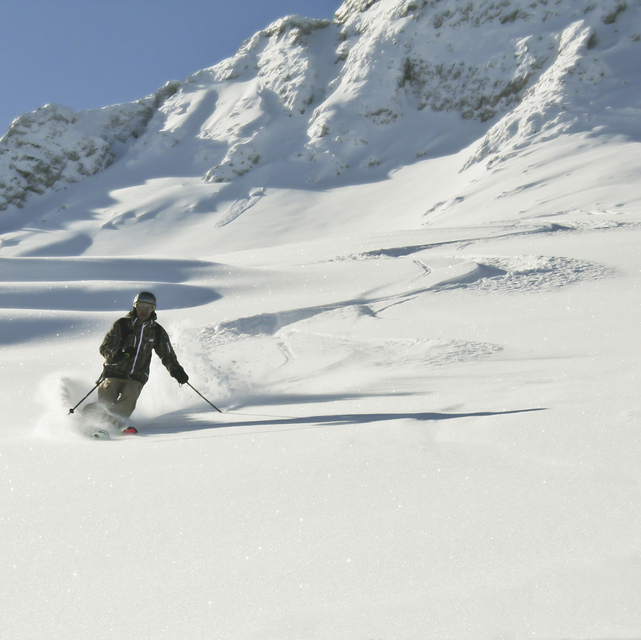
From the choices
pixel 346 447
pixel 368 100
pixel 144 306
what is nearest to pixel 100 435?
pixel 144 306

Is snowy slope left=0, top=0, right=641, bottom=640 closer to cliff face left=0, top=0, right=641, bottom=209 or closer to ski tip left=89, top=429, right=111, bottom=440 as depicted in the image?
ski tip left=89, top=429, right=111, bottom=440

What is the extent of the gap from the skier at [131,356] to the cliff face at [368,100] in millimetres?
30985

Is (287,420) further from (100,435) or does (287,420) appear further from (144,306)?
(144,306)

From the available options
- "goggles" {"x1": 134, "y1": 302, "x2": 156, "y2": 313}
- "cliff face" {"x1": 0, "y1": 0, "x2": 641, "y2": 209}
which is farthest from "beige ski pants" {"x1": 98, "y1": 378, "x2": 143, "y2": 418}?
"cliff face" {"x1": 0, "y1": 0, "x2": 641, "y2": 209}

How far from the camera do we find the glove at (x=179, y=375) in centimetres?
450

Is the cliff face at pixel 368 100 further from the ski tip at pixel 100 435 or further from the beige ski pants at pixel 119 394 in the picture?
the ski tip at pixel 100 435

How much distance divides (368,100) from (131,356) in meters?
46.5

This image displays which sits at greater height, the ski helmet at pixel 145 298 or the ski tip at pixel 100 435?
the ski helmet at pixel 145 298

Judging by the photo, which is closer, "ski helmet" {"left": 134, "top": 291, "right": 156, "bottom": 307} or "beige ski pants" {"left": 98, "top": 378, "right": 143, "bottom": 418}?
"beige ski pants" {"left": 98, "top": 378, "right": 143, "bottom": 418}

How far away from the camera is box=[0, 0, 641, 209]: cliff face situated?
3741cm

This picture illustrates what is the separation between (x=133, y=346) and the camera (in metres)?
4.56

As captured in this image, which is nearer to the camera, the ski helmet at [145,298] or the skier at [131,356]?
the skier at [131,356]

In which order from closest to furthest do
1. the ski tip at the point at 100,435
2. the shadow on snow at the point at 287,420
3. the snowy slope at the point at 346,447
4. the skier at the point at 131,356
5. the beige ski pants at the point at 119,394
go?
the snowy slope at the point at 346,447 < the shadow on snow at the point at 287,420 < the ski tip at the point at 100,435 < the beige ski pants at the point at 119,394 < the skier at the point at 131,356

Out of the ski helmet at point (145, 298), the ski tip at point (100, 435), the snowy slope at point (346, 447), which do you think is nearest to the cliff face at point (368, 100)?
the snowy slope at point (346, 447)
